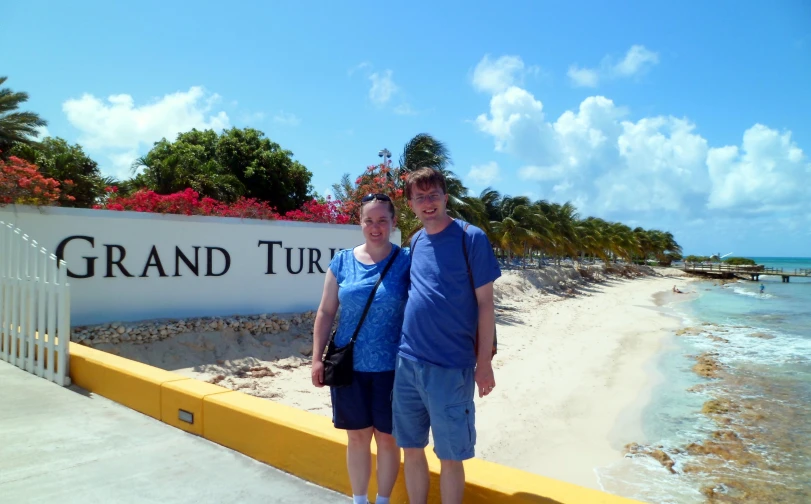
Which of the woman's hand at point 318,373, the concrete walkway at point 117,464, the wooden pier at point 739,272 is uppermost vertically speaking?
the woman's hand at point 318,373

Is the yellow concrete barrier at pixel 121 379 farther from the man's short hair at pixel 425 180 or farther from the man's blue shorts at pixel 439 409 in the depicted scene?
the man's short hair at pixel 425 180

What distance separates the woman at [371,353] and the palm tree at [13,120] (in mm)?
20326

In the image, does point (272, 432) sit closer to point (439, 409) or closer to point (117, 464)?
point (117, 464)

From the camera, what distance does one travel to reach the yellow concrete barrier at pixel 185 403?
3619 millimetres

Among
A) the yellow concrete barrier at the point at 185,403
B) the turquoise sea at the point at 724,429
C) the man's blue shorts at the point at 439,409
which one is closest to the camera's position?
the man's blue shorts at the point at 439,409

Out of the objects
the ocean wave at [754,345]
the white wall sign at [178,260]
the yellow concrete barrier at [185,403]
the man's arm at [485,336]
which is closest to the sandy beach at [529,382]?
the white wall sign at [178,260]

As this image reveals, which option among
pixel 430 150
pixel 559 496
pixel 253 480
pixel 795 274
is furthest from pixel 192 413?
pixel 795 274

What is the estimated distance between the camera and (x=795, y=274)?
6066cm

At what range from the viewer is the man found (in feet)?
7.17

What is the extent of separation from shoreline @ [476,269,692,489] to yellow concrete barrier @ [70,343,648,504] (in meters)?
3.73

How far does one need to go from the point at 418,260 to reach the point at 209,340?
7.14 metres

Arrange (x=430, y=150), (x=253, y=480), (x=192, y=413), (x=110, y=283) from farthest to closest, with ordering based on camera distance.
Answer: (x=430, y=150)
(x=110, y=283)
(x=192, y=413)
(x=253, y=480)

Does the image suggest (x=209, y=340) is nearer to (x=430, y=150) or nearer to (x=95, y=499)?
(x=95, y=499)

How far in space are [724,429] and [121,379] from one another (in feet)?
25.2
